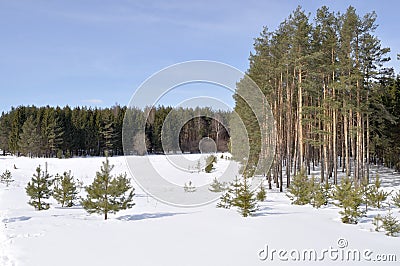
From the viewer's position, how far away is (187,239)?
28.1ft

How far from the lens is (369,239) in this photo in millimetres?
8727

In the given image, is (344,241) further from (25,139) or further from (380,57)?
(25,139)

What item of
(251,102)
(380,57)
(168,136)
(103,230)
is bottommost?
(103,230)

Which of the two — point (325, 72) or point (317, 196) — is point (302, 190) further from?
point (325, 72)

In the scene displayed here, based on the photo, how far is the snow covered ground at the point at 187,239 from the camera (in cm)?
702

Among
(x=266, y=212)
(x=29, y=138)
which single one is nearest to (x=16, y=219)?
(x=266, y=212)

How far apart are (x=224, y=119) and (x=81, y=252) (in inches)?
978

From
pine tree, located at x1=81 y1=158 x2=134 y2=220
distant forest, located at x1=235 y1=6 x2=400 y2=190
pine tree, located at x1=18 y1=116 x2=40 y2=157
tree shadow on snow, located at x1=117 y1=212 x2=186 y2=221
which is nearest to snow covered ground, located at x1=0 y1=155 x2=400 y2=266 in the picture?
tree shadow on snow, located at x1=117 y1=212 x2=186 y2=221

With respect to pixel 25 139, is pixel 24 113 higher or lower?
higher

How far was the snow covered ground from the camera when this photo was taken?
7020 millimetres

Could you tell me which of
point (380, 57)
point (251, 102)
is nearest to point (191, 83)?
point (251, 102)

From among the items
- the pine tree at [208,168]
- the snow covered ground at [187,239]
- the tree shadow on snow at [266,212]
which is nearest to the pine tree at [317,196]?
the snow covered ground at [187,239]

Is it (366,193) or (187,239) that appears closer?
(187,239)

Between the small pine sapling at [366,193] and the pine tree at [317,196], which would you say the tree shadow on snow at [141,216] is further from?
the small pine sapling at [366,193]
